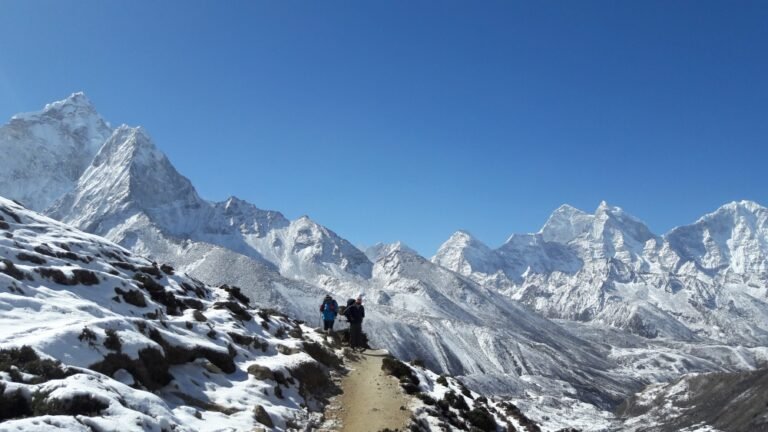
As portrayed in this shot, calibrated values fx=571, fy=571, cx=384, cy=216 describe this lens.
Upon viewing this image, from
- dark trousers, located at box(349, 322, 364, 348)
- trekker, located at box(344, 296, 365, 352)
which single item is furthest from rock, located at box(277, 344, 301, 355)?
dark trousers, located at box(349, 322, 364, 348)

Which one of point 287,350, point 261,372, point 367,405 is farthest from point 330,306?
point 261,372

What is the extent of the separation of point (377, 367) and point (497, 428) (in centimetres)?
863

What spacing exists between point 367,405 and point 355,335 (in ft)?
58.3

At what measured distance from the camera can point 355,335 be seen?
4522 centimetres

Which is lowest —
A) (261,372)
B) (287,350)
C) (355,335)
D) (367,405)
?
(367,405)

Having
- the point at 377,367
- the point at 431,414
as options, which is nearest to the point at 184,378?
the point at 431,414

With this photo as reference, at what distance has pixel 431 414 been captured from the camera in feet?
93.4

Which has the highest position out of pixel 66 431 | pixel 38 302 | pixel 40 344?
pixel 38 302

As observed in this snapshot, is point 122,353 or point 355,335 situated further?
point 355,335

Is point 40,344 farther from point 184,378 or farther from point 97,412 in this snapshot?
point 184,378

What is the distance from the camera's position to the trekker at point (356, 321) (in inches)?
1698

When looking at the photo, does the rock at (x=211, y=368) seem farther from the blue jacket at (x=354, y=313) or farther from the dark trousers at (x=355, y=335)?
the dark trousers at (x=355, y=335)

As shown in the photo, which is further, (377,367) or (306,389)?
(377,367)

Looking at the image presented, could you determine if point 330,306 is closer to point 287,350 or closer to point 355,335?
point 355,335
